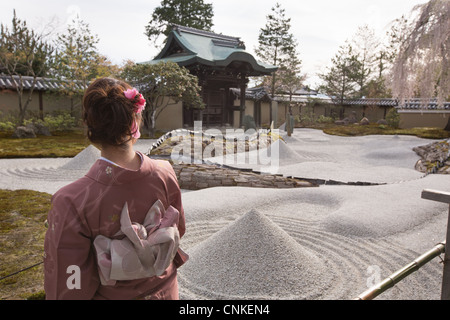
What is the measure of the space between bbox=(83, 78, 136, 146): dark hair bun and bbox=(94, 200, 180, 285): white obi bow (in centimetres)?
26

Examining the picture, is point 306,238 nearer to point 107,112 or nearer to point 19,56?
point 107,112

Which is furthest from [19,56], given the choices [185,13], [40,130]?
[185,13]

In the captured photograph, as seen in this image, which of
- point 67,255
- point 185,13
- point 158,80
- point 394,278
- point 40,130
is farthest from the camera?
point 185,13

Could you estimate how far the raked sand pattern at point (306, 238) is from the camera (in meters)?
2.62

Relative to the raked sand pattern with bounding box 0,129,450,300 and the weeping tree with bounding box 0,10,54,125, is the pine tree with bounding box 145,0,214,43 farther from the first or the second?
the raked sand pattern with bounding box 0,129,450,300

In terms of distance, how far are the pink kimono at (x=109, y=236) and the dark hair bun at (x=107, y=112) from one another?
4.0 inches

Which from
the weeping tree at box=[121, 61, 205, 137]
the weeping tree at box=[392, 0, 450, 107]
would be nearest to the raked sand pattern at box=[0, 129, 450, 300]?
the weeping tree at box=[121, 61, 205, 137]

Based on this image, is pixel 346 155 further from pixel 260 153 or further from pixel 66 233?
pixel 66 233

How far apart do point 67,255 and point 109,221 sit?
0.17 m

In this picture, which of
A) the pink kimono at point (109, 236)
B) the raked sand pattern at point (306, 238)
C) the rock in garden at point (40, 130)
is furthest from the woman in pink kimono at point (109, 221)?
the rock in garden at point (40, 130)

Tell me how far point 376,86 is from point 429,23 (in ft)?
43.1

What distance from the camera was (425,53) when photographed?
1309 centimetres

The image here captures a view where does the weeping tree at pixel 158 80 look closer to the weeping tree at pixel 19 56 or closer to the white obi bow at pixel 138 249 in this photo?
the weeping tree at pixel 19 56

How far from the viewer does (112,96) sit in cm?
112
